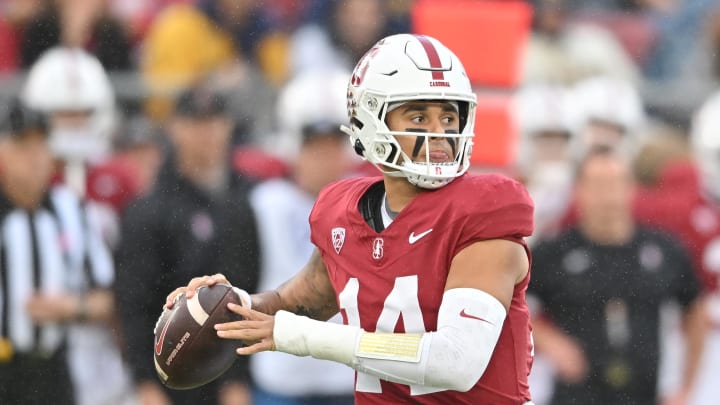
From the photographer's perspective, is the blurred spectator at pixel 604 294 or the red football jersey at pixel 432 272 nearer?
the red football jersey at pixel 432 272

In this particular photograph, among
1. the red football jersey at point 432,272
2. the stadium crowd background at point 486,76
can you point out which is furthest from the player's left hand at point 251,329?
the stadium crowd background at point 486,76

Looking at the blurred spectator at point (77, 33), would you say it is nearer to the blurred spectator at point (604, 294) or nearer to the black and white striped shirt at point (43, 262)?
the black and white striped shirt at point (43, 262)

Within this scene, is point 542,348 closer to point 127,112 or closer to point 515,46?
point 515,46

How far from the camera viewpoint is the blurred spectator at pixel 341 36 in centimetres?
723

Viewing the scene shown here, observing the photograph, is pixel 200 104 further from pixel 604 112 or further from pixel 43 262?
pixel 604 112

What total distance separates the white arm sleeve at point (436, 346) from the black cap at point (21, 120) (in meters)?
3.27

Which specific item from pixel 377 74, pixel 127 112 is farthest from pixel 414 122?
pixel 127 112

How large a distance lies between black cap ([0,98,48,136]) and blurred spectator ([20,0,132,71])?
0.68 metres

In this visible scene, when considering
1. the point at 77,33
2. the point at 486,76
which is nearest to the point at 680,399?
the point at 486,76

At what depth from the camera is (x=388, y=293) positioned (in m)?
3.65

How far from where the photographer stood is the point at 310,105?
21.3 ft

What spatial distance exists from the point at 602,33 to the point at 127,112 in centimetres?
268

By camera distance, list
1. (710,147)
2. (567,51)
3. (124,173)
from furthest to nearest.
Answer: (567,51)
(124,173)
(710,147)

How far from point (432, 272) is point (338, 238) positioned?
0.36 m
